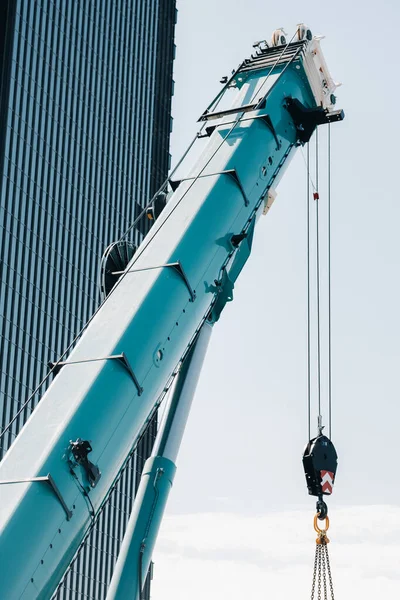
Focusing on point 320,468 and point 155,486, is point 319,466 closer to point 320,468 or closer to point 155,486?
point 320,468

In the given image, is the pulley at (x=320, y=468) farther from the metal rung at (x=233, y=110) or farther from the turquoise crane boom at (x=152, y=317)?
the metal rung at (x=233, y=110)

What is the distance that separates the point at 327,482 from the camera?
64.7 ft

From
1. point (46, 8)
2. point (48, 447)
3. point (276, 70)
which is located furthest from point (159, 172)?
point (48, 447)

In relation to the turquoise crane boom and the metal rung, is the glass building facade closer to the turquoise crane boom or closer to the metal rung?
the turquoise crane boom

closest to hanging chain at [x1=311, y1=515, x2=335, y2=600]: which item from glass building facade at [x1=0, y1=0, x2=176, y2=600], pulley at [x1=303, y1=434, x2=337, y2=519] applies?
pulley at [x1=303, y1=434, x2=337, y2=519]

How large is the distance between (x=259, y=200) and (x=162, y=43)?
100005mm

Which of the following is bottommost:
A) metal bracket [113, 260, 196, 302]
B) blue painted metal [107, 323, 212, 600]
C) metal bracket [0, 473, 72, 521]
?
metal bracket [0, 473, 72, 521]

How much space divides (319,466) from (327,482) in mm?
324

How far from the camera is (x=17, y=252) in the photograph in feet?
293

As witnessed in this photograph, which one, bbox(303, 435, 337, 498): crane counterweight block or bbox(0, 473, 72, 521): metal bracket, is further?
bbox(303, 435, 337, 498): crane counterweight block

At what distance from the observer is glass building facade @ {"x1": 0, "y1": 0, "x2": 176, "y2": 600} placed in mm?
88875

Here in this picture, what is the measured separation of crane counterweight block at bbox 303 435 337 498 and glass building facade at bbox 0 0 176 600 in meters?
61.9

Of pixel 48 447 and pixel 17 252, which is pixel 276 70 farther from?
pixel 17 252

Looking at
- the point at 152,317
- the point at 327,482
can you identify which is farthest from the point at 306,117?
the point at 327,482
